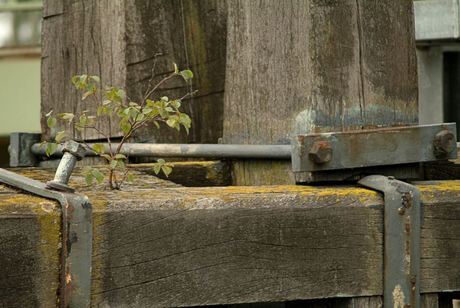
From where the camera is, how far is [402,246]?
5.98 ft

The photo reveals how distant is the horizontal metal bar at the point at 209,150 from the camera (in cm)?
220

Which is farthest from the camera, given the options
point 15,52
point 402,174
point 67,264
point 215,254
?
point 15,52

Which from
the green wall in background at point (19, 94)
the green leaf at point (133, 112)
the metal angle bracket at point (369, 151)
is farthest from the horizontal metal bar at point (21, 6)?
the metal angle bracket at point (369, 151)

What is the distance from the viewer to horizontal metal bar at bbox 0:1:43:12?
9927mm

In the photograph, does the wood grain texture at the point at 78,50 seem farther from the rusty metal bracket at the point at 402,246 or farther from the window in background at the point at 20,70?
the window in background at the point at 20,70

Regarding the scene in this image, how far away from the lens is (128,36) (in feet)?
8.41

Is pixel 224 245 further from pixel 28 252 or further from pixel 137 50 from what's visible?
pixel 137 50

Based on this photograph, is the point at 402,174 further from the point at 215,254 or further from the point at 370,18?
the point at 215,254

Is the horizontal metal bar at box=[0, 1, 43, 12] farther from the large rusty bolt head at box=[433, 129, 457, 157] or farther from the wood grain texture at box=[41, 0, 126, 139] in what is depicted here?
the large rusty bolt head at box=[433, 129, 457, 157]

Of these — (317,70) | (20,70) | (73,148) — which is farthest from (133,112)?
(20,70)

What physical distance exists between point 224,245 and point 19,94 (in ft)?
28.4

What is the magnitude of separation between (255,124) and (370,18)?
0.47 meters

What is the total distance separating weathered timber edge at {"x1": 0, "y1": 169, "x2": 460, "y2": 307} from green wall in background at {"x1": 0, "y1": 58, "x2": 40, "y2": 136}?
825cm

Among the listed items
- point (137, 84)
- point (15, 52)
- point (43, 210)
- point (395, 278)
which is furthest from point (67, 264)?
point (15, 52)
